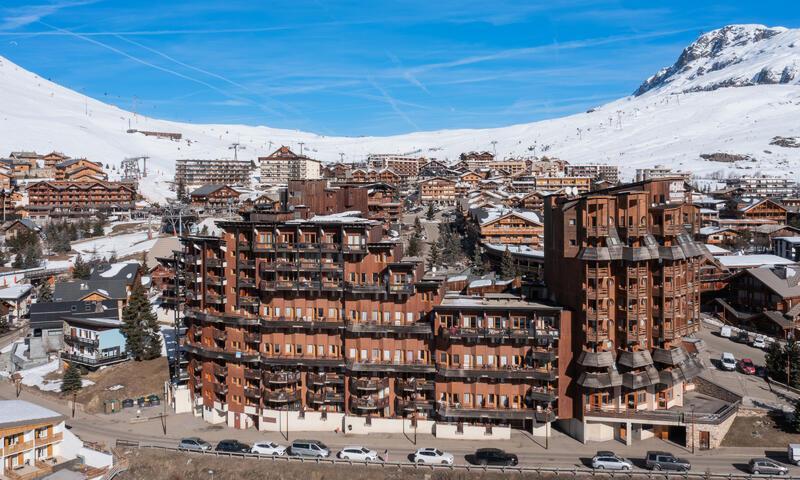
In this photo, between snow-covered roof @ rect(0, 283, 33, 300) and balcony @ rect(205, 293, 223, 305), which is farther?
snow-covered roof @ rect(0, 283, 33, 300)

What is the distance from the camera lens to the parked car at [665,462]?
144 ft

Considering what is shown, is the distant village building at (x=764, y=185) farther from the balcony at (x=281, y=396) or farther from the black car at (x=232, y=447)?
the black car at (x=232, y=447)

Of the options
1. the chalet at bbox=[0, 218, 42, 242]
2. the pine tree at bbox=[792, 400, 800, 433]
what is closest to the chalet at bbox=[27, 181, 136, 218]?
the chalet at bbox=[0, 218, 42, 242]

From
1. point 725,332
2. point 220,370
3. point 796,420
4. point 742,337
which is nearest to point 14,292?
point 220,370

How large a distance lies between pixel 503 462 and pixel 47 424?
1426 inches

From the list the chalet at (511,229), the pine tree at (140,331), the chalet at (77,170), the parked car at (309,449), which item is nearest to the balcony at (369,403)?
the parked car at (309,449)

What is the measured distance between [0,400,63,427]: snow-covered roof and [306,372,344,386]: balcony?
20856 millimetres

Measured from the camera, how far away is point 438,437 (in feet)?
169

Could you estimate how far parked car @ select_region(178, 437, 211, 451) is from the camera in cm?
4978

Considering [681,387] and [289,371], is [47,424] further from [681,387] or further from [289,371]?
[681,387]

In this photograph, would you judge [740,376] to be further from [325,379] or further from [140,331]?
[140,331]

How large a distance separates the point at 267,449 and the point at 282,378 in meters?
6.66

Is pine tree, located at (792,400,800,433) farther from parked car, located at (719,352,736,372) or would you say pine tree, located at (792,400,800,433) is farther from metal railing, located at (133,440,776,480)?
parked car, located at (719,352,736,372)

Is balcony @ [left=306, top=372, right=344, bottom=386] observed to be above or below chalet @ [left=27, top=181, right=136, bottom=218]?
below
